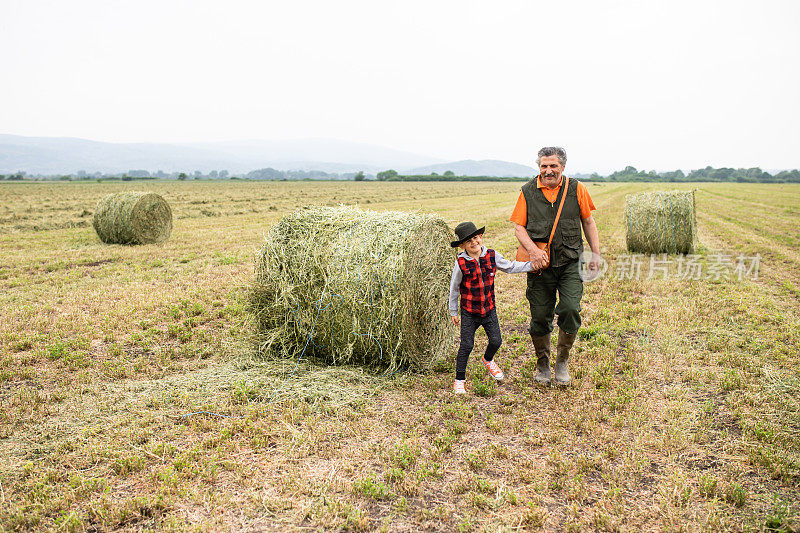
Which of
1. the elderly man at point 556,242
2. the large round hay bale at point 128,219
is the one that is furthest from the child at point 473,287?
the large round hay bale at point 128,219

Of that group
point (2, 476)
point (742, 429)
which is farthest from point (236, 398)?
point (742, 429)

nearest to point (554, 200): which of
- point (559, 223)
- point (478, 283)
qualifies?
point (559, 223)

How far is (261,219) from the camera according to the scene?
20.5 meters

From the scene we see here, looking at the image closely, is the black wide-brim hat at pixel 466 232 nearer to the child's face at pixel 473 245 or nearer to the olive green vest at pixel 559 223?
the child's face at pixel 473 245

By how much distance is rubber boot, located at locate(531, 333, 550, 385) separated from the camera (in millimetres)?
5332

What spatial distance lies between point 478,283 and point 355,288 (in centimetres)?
131

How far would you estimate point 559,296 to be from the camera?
5.17m

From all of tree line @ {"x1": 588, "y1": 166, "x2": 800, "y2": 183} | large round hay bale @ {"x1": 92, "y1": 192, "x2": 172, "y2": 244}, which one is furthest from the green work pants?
tree line @ {"x1": 588, "y1": 166, "x2": 800, "y2": 183}

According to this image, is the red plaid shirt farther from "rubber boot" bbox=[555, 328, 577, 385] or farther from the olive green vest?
"rubber boot" bbox=[555, 328, 577, 385]

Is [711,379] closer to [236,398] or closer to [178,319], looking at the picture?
[236,398]

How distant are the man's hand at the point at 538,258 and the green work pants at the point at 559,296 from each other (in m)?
0.24

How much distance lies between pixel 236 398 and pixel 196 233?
1273cm

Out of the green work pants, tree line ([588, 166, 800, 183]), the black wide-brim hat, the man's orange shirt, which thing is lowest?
the green work pants

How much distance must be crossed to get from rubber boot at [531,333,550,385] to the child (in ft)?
1.65
